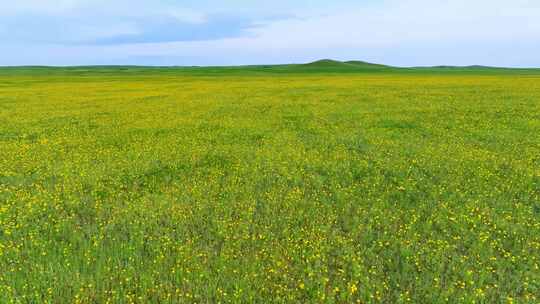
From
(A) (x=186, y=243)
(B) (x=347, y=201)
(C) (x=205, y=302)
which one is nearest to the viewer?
(C) (x=205, y=302)

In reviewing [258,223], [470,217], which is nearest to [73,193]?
[258,223]

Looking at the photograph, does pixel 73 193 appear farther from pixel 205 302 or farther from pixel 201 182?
pixel 205 302

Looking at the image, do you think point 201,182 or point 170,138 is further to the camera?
point 170,138

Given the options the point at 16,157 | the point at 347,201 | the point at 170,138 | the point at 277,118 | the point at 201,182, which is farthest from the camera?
the point at 277,118

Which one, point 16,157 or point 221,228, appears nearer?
point 221,228

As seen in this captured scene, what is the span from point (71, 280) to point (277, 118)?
1694cm

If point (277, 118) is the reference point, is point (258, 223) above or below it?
below

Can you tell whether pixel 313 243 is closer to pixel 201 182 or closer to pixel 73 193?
pixel 201 182

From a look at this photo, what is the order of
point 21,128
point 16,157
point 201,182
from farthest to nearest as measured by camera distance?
point 21,128 < point 16,157 < point 201,182

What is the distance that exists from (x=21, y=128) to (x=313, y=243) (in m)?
19.8

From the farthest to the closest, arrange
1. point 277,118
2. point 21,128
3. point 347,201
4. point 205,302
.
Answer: point 277,118, point 21,128, point 347,201, point 205,302

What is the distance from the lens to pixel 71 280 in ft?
16.1

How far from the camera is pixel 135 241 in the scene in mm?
6137

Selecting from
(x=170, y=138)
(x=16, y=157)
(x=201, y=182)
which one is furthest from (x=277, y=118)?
(x=16, y=157)
